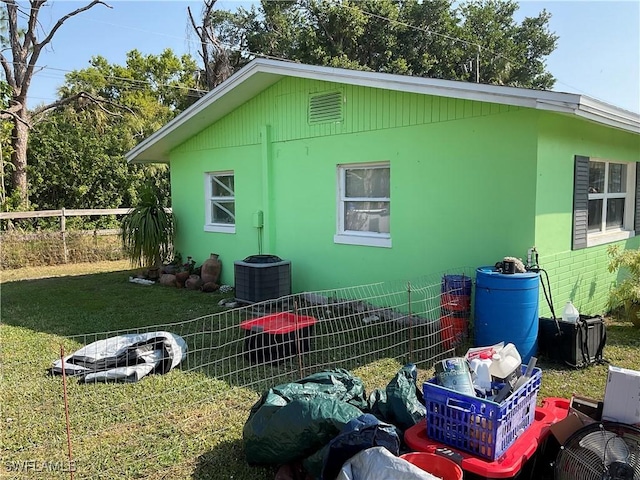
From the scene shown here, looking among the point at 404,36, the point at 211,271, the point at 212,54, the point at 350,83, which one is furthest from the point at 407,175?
the point at 212,54

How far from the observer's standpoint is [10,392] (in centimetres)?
439

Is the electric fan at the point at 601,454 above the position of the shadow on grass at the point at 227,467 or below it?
above

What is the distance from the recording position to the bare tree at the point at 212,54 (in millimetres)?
24330

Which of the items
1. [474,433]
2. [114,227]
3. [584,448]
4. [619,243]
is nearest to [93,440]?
[474,433]

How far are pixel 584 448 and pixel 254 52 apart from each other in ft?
86.6

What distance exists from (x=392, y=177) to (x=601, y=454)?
481 centimetres

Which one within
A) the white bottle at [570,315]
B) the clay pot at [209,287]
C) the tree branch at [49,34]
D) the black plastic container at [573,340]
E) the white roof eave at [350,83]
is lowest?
the clay pot at [209,287]

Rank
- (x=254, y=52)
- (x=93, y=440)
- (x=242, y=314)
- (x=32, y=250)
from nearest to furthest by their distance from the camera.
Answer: (x=93, y=440)
(x=242, y=314)
(x=32, y=250)
(x=254, y=52)

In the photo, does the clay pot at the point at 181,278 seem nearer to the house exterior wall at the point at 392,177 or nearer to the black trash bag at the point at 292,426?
the house exterior wall at the point at 392,177

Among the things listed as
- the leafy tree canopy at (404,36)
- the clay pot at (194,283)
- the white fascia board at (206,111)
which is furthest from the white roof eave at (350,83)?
the leafy tree canopy at (404,36)

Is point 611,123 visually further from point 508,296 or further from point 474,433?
point 474,433

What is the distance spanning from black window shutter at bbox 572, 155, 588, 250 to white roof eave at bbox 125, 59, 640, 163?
593 millimetres

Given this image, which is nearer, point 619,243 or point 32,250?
point 619,243

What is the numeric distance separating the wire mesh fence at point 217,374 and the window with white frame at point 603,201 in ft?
5.74
